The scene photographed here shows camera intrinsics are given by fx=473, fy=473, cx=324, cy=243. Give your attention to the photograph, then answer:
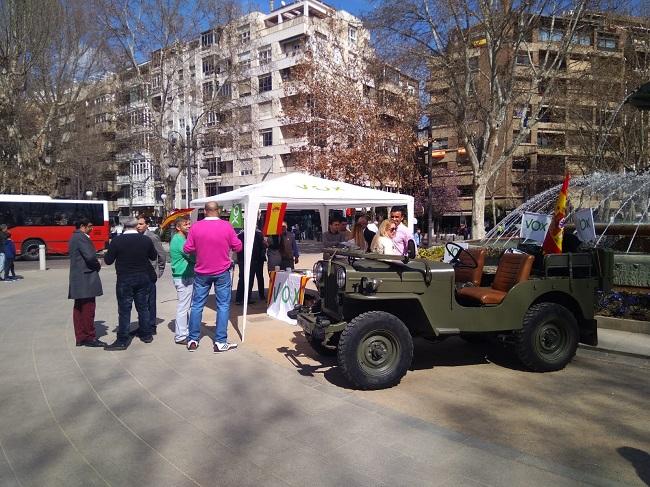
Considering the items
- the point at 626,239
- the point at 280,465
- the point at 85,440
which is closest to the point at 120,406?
the point at 85,440

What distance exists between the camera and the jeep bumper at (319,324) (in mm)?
4781

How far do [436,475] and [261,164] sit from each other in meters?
48.7

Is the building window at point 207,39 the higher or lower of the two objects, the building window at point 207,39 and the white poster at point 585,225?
the higher

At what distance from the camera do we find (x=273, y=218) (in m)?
8.33

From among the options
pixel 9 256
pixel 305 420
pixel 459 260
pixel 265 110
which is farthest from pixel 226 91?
pixel 305 420

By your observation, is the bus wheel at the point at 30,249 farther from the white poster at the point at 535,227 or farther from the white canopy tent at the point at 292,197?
the white poster at the point at 535,227

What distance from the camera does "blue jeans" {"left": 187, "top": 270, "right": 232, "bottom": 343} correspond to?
6.25 m

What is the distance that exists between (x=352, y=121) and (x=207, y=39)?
1653 centimetres

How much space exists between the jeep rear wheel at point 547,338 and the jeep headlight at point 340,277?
6.91ft

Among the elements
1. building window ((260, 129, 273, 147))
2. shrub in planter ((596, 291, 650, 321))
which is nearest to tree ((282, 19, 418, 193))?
shrub in planter ((596, 291, 650, 321))

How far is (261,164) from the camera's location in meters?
50.2

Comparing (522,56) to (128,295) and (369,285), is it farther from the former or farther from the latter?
(128,295)

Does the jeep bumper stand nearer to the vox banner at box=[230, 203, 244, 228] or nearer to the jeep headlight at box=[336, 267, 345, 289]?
the jeep headlight at box=[336, 267, 345, 289]

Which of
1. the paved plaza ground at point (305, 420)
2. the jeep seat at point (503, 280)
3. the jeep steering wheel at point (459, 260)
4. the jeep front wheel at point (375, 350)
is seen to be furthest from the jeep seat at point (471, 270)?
the jeep front wheel at point (375, 350)
